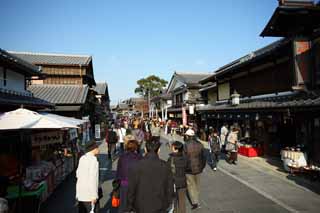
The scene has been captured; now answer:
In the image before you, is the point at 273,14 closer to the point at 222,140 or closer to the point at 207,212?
the point at 222,140

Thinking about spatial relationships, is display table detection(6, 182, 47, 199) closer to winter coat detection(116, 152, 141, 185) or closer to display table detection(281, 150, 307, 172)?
winter coat detection(116, 152, 141, 185)

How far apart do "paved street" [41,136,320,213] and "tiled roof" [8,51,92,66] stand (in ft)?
60.9

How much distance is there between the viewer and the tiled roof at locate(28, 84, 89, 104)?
1925cm

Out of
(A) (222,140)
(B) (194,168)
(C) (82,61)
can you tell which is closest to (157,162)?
(B) (194,168)

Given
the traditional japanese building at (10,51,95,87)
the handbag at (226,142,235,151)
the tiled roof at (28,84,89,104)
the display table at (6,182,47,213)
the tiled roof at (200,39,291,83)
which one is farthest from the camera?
the traditional japanese building at (10,51,95,87)

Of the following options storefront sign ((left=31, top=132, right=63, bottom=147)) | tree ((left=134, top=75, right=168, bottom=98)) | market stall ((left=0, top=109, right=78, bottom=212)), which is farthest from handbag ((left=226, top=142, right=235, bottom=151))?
tree ((left=134, top=75, right=168, bottom=98))

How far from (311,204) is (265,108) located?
4764 mm

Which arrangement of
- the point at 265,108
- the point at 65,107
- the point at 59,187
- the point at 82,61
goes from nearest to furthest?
the point at 59,187 < the point at 265,108 < the point at 65,107 < the point at 82,61

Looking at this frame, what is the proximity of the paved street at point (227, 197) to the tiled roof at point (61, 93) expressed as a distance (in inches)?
446

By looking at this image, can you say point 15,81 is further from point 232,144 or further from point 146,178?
point 146,178

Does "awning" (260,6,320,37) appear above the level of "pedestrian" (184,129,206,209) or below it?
above

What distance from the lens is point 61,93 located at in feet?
68.2

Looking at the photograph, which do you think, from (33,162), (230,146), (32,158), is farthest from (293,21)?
(32,158)

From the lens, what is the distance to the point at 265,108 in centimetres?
992
